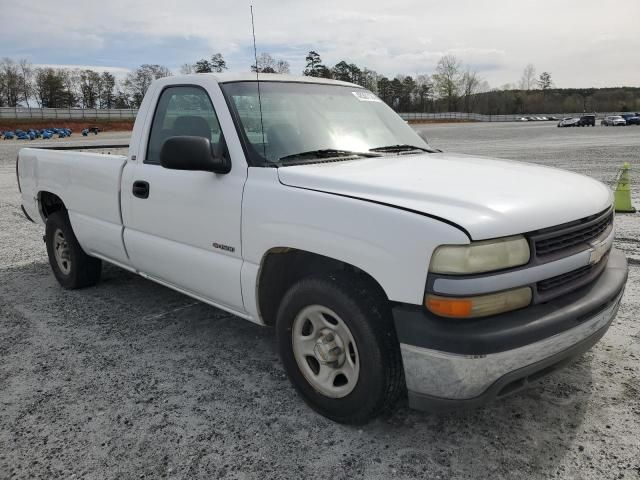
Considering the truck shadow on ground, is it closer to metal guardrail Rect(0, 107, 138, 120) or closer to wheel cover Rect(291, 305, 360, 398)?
wheel cover Rect(291, 305, 360, 398)

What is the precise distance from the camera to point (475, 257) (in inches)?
86.5

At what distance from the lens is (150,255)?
12.8 ft

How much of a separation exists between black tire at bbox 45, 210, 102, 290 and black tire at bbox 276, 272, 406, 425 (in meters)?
3.04

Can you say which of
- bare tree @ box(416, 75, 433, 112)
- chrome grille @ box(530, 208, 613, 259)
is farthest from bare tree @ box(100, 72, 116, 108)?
chrome grille @ box(530, 208, 613, 259)

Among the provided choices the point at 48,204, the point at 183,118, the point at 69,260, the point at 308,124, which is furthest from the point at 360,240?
the point at 48,204

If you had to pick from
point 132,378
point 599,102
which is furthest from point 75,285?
point 599,102

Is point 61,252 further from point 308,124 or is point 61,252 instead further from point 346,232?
point 346,232

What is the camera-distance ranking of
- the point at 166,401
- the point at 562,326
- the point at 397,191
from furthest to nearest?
the point at 166,401 → the point at 397,191 → the point at 562,326

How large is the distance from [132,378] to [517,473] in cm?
233

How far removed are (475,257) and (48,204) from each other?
4771 mm

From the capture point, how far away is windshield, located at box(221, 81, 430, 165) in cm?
321

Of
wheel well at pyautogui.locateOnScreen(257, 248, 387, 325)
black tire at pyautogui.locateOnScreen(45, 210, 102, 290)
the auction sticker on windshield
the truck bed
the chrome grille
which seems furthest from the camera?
black tire at pyautogui.locateOnScreen(45, 210, 102, 290)

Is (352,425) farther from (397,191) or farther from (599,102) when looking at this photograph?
(599,102)

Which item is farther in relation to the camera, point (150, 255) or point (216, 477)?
point (150, 255)
